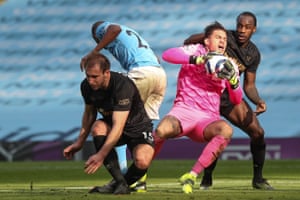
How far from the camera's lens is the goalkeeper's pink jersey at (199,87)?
968 centimetres

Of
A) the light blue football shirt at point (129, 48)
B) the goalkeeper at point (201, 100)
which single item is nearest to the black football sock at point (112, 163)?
the goalkeeper at point (201, 100)

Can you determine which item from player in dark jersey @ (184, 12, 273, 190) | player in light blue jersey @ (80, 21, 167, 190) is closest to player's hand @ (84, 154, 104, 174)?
player in light blue jersey @ (80, 21, 167, 190)

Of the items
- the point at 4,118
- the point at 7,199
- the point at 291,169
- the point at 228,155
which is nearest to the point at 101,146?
the point at 7,199

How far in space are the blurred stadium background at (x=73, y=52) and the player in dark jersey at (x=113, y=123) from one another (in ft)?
41.2

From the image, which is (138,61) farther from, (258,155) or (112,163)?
(258,155)

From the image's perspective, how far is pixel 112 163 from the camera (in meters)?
8.95

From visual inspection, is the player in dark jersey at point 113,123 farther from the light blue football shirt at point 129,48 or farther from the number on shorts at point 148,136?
the light blue football shirt at point 129,48

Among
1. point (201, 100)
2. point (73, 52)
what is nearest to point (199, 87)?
point (201, 100)

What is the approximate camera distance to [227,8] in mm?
23641

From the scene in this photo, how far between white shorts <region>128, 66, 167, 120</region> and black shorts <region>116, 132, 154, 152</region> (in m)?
0.88

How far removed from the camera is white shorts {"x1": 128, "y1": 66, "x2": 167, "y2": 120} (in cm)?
1012

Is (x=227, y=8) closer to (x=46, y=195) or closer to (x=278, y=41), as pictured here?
(x=278, y=41)

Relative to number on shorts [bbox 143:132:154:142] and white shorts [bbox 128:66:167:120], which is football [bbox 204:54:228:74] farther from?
white shorts [bbox 128:66:167:120]

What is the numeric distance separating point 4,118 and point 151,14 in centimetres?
386
